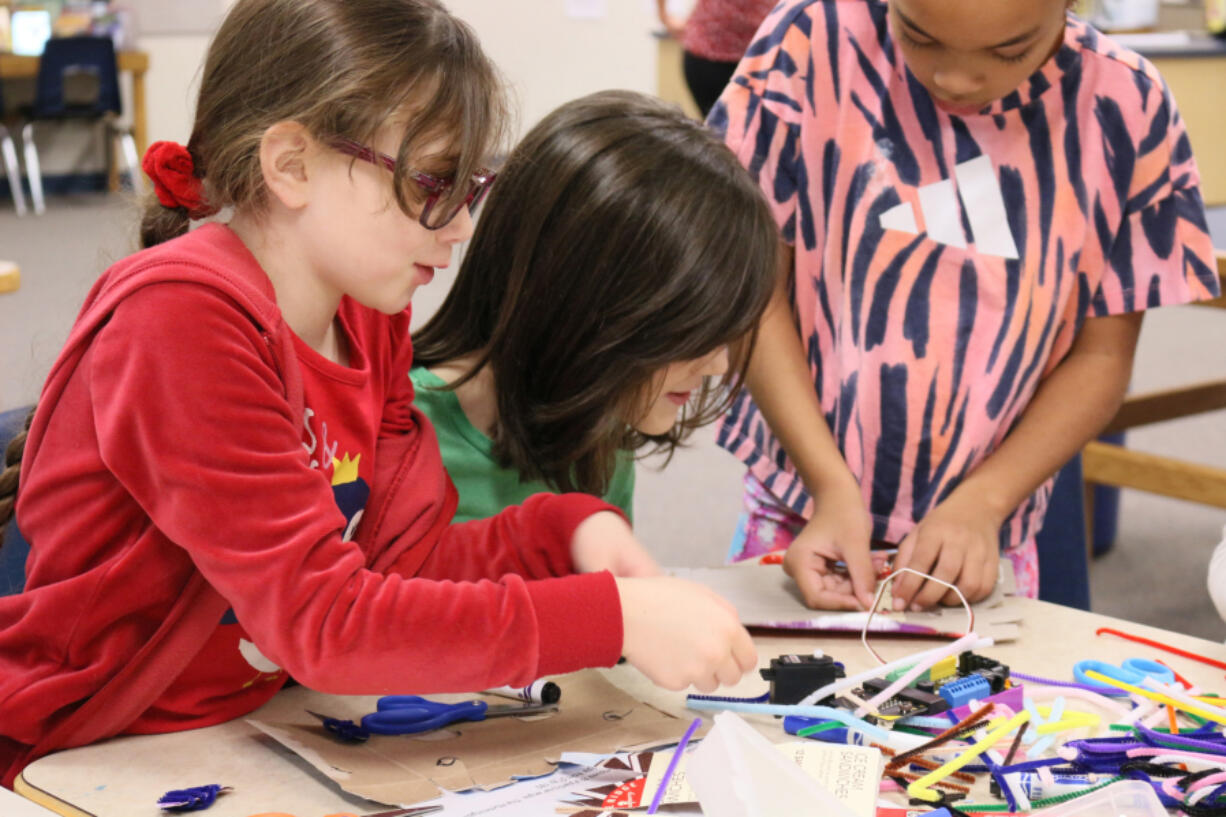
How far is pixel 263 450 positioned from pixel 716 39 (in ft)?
8.60

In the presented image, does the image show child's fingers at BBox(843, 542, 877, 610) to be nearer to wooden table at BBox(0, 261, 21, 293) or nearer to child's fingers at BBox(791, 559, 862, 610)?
child's fingers at BBox(791, 559, 862, 610)

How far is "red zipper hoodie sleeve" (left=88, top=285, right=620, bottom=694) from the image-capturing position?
2.23 feet

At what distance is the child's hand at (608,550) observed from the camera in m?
0.88

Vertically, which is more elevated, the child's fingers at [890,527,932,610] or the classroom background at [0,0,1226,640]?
the child's fingers at [890,527,932,610]

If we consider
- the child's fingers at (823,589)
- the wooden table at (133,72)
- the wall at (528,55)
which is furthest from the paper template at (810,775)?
the wall at (528,55)

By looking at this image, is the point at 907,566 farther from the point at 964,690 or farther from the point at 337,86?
the point at 337,86

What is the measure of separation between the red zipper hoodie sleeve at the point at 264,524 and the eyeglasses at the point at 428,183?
120 millimetres

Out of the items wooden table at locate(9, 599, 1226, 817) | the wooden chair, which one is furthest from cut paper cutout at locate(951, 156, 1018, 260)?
the wooden chair

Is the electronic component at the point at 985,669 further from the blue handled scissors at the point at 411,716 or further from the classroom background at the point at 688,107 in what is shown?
the classroom background at the point at 688,107

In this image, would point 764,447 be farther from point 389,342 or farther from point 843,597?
point 389,342

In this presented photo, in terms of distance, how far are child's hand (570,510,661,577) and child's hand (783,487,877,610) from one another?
0.14 meters

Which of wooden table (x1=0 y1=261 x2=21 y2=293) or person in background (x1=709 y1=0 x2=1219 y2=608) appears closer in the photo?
person in background (x1=709 y1=0 x2=1219 y2=608)

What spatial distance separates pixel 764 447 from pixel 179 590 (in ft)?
2.11

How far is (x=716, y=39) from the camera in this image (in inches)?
123
